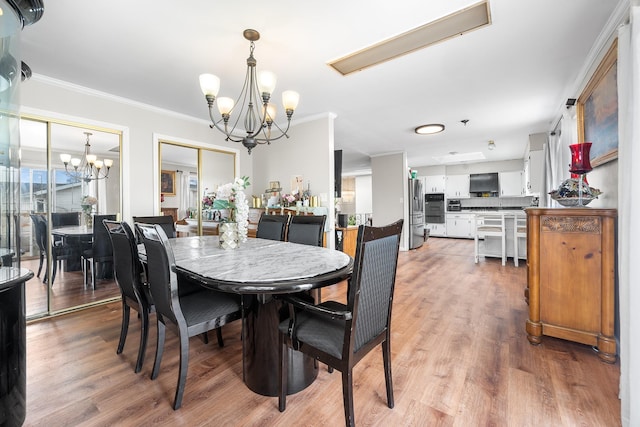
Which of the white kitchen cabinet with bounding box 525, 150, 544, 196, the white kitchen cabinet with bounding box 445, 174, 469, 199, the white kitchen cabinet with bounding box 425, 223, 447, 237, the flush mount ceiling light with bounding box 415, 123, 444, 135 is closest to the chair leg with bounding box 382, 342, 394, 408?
the flush mount ceiling light with bounding box 415, 123, 444, 135

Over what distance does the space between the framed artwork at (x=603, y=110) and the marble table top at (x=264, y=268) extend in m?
2.20

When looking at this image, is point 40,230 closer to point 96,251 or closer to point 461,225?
point 96,251

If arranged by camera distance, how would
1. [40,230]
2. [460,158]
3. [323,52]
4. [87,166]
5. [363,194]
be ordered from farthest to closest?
[363,194] < [460,158] < [87,166] < [40,230] < [323,52]

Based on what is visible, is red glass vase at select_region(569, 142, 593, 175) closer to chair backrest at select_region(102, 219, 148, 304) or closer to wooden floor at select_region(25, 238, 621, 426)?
wooden floor at select_region(25, 238, 621, 426)

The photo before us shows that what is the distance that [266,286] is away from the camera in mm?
1287

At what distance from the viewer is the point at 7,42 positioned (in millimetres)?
1395

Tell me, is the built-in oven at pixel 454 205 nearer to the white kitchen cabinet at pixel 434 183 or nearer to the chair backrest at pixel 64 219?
the white kitchen cabinet at pixel 434 183

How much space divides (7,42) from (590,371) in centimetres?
381

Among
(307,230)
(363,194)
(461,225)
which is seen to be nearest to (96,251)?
(307,230)

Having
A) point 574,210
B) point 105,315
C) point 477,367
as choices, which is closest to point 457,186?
point 574,210

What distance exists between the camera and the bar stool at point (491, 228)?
4.98m

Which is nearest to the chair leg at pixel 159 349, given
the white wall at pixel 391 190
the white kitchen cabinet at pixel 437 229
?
the white wall at pixel 391 190

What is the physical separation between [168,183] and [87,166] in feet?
2.98

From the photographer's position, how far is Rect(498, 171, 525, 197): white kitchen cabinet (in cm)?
793
